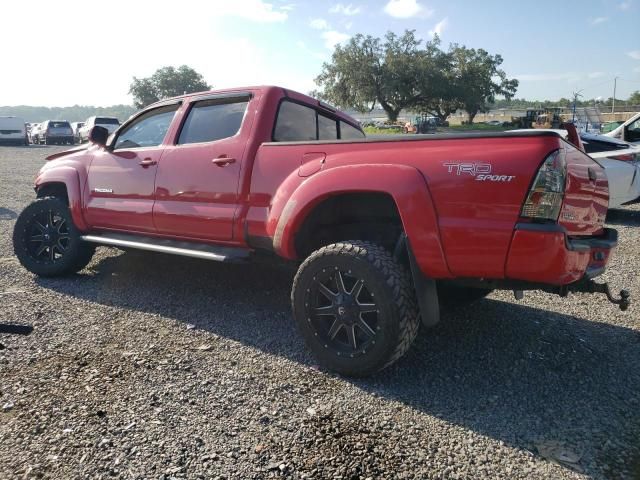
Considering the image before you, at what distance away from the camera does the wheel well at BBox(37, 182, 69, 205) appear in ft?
17.5

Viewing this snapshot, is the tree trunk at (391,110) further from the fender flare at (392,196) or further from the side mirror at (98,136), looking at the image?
the fender flare at (392,196)

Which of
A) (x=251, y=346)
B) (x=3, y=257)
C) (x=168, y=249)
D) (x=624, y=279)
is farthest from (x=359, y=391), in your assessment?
(x=3, y=257)

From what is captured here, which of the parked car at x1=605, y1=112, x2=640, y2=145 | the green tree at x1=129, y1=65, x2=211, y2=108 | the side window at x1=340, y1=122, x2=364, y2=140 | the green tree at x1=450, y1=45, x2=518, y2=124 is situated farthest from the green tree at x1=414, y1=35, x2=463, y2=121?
the side window at x1=340, y1=122, x2=364, y2=140

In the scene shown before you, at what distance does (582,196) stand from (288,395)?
2.05 m

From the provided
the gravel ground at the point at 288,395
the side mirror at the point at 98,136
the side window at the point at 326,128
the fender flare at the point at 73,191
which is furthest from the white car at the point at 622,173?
the fender flare at the point at 73,191

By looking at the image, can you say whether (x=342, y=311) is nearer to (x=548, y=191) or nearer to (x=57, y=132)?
(x=548, y=191)

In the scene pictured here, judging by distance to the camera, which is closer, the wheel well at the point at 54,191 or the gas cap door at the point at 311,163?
the gas cap door at the point at 311,163

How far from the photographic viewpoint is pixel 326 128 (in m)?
4.73

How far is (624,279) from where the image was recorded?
5203 millimetres

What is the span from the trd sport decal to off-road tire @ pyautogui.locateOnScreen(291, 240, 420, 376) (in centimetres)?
67

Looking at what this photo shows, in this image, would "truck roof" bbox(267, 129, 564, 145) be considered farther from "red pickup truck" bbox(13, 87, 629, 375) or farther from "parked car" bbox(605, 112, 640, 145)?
"parked car" bbox(605, 112, 640, 145)

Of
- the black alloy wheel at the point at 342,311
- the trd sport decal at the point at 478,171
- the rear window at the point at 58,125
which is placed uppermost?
the rear window at the point at 58,125

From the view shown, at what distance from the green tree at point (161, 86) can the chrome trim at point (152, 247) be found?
76958mm

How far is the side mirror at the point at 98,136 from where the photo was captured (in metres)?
4.98
